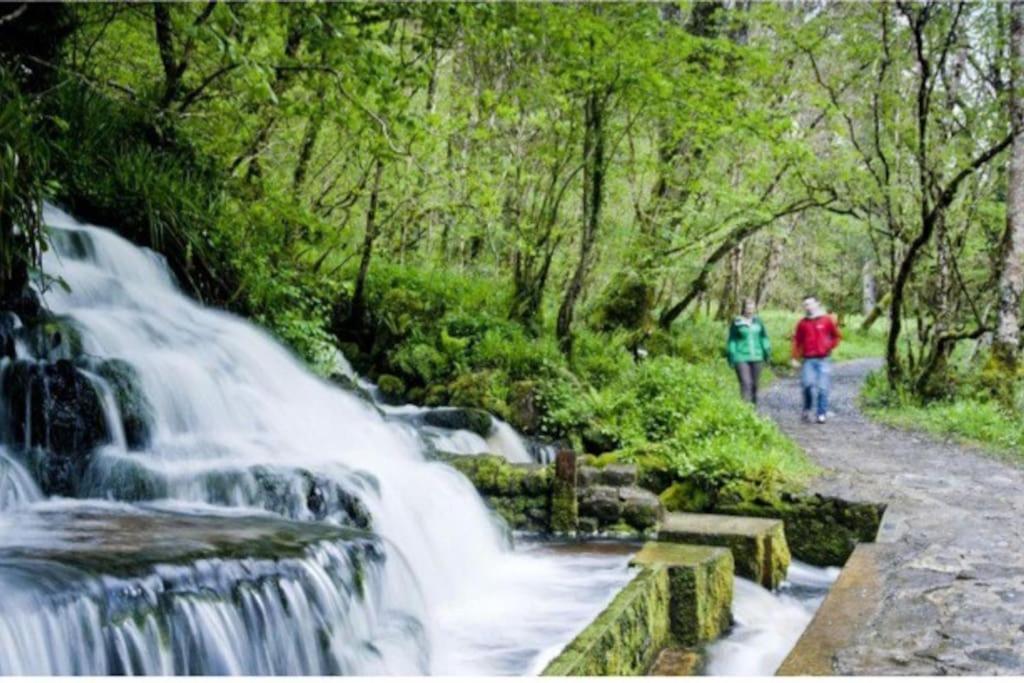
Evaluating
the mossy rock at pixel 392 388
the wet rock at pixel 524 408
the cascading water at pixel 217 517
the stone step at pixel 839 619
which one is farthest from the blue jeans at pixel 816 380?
the stone step at pixel 839 619

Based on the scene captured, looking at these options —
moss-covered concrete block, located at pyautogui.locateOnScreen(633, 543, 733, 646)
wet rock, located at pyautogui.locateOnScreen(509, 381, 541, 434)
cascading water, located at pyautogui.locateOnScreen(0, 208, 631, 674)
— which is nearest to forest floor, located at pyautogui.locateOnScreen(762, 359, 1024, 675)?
moss-covered concrete block, located at pyautogui.locateOnScreen(633, 543, 733, 646)

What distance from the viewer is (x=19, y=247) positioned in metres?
6.73

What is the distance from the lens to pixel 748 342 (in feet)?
40.7

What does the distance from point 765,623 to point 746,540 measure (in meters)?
0.67

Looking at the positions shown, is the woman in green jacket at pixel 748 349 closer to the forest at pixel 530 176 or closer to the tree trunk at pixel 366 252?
the forest at pixel 530 176

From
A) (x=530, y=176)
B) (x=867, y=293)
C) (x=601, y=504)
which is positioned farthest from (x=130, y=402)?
(x=867, y=293)

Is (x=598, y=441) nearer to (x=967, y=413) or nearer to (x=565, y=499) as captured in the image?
(x=565, y=499)

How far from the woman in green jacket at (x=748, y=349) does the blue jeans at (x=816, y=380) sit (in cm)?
71

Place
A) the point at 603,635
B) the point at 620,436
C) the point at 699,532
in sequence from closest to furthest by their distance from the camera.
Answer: the point at 603,635 < the point at 699,532 < the point at 620,436

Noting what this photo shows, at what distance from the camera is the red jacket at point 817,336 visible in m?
12.3

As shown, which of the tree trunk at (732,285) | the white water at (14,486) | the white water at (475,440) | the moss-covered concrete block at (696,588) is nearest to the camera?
the white water at (14,486)

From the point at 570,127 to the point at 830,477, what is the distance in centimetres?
666

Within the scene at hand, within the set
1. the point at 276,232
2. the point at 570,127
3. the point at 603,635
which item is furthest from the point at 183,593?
the point at 570,127

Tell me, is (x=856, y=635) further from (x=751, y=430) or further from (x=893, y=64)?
(x=893, y=64)
